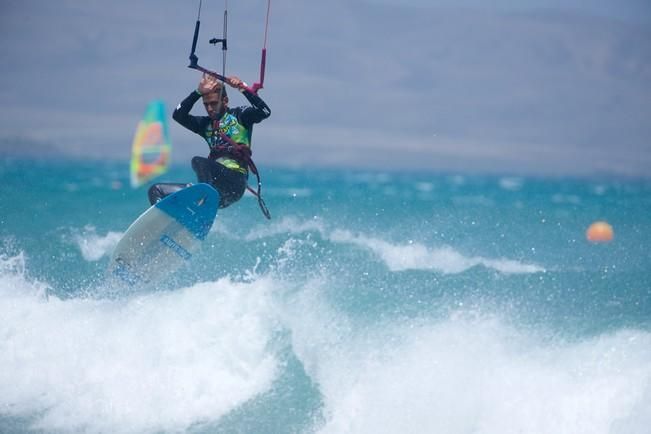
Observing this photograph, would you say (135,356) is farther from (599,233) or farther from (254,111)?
(599,233)

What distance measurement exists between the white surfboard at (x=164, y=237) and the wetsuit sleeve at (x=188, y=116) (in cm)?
47

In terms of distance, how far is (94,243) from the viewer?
970 centimetres

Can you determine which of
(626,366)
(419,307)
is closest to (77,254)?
(419,307)

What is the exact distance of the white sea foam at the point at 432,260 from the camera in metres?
7.90

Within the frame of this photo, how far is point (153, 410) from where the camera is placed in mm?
5328

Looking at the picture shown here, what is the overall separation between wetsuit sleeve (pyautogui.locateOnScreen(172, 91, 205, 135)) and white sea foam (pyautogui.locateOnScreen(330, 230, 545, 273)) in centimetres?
333

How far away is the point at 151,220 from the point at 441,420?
2.88 meters

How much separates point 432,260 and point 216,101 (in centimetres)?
Answer: 376

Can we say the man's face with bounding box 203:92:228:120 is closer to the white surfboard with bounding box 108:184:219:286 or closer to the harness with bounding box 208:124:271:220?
the harness with bounding box 208:124:271:220

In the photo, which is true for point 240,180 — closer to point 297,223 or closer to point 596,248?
point 297,223

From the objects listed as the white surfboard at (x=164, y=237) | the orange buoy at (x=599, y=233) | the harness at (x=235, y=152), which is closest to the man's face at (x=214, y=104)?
the harness at (x=235, y=152)

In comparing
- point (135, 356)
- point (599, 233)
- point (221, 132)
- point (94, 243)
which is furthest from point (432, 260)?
point (599, 233)

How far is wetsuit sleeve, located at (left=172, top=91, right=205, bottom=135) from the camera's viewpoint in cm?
541

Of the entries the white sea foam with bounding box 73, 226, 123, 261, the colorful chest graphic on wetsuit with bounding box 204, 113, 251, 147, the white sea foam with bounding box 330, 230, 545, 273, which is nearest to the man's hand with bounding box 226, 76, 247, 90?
the colorful chest graphic on wetsuit with bounding box 204, 113, 251, 147
